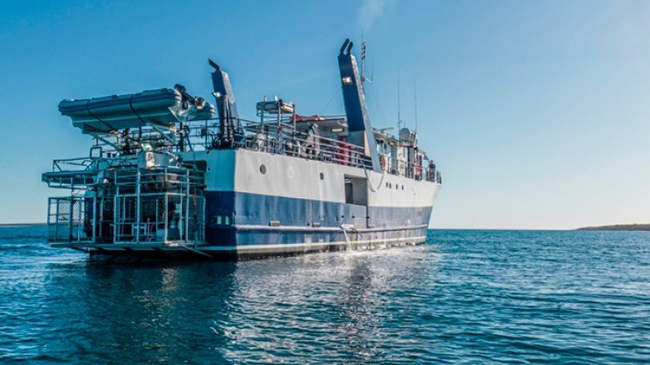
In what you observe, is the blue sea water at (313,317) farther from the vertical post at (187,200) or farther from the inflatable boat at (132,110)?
the inflatable boat at (132,110)

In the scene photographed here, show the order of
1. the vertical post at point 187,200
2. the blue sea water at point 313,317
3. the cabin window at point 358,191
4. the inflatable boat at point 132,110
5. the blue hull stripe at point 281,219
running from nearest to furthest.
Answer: the blue sea water at point 313,317 < the vertical post at point 187,200 < the inflatable boat at point 132,110 < the blue hull stripe at point 281,219 < the cabin window at point 358,191

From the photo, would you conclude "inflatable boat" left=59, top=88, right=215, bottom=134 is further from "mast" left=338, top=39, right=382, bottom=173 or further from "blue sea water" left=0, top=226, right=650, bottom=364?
"mast" left=338, top=39, right=382, bottom=173

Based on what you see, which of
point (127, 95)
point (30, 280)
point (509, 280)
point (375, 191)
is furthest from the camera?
point (375, 191)

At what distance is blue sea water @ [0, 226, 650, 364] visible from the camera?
345 inches

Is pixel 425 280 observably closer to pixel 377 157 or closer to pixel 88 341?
pixel 88 341

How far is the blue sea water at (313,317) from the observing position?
345 inches

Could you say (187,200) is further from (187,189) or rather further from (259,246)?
(259,246)

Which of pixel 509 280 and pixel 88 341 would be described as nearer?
pixel 88 341

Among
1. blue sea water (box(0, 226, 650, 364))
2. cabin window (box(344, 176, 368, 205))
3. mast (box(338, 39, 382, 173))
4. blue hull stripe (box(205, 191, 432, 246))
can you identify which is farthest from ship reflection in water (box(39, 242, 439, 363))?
mast (box(338, 39, 382, 173))

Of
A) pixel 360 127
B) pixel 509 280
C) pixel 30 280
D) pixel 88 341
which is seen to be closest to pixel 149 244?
pixel 30 280

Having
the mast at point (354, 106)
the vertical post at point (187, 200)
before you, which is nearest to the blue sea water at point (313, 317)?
the vertical post at point (187, 200)

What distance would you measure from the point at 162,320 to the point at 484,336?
6.16 metres

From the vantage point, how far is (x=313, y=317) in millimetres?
11328

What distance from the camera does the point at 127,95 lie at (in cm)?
2192
